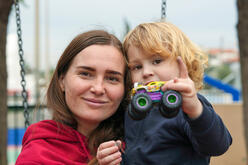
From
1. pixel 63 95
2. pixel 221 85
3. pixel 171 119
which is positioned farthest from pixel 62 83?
pixel 221 85

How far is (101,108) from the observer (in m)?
1.73

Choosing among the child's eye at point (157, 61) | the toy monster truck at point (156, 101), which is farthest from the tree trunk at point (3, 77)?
the toy monster truck at point (156, 101)

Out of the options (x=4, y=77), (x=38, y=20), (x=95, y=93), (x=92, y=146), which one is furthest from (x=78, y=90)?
(x=38, y=20)

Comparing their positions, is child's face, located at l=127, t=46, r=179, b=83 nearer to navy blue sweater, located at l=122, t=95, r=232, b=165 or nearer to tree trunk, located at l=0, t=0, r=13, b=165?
navy blue sweater, located at l=122, t=95, r=232, b=165

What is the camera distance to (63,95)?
190 centimetres

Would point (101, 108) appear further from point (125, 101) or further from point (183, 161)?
point (183, 161)

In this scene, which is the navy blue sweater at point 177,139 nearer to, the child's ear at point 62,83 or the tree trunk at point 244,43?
the child's ear at point 62,83

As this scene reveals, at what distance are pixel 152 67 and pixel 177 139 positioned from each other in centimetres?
38

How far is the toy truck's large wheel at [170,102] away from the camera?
4.01 feet

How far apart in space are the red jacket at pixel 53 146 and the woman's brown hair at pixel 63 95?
2.1 inches

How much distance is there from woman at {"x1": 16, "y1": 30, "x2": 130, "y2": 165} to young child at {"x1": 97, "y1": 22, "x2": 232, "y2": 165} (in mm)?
116

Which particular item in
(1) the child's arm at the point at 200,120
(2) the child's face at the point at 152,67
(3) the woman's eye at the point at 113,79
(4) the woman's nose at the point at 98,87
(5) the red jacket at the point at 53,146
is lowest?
(5) the red jacket at the point at 53,146

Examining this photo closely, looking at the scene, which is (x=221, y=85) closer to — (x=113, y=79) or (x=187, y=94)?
(x=113, y=79)

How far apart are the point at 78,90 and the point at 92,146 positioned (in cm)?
35
